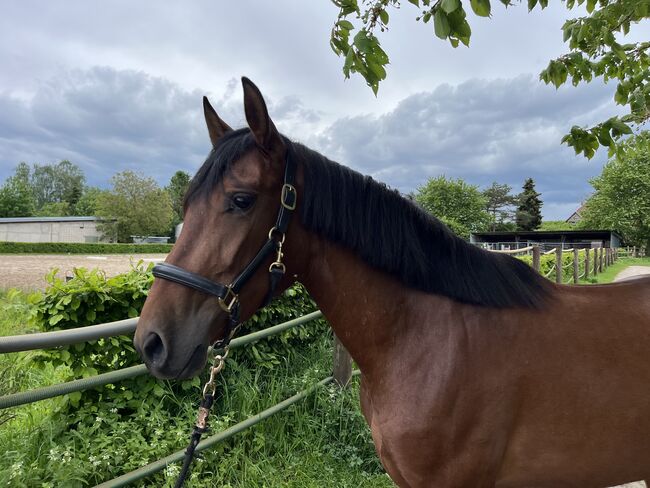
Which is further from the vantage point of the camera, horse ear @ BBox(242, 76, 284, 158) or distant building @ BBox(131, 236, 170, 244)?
distant building @ BBox(131, 236, 170, 244)

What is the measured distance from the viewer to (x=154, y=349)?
1.31m

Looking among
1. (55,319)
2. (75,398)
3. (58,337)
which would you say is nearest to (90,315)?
(55,319)

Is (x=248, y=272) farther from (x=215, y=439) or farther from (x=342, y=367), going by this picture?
(x=342, y=367)

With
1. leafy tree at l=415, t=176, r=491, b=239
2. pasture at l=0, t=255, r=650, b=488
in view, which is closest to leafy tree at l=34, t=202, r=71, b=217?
leafy tree at l=415, t=176, r=491, b=239

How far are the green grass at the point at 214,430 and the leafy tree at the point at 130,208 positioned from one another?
5318cm

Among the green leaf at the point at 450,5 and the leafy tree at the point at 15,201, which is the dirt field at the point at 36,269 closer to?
the green leaf at the point at 450,5

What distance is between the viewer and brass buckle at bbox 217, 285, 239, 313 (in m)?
1.36

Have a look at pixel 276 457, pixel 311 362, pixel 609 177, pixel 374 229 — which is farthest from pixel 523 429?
pixel 609 177

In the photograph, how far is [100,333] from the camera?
1.99m

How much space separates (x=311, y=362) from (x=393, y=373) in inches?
116

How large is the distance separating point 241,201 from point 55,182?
106919 mm

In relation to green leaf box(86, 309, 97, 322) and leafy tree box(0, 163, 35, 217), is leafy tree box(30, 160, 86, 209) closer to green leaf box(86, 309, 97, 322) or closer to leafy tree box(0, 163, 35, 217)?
leafy tree box(0, 163, 35, 217)

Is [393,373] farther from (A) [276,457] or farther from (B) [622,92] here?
(B) [622,92]

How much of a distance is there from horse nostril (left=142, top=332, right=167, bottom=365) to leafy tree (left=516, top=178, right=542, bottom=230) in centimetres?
8662
